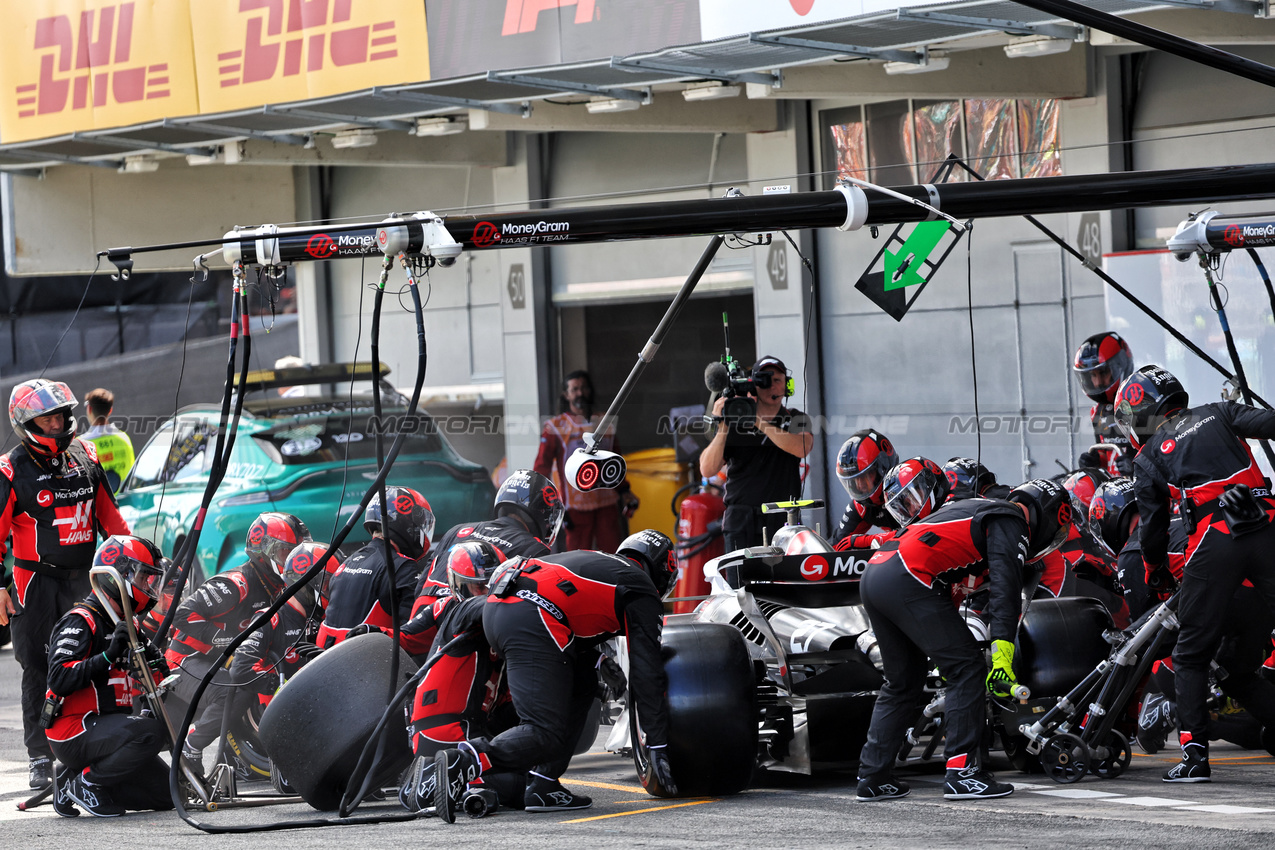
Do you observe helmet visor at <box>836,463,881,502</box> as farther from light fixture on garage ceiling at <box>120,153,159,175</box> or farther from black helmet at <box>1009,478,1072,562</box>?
A: light fixture on garage ceiling at <box>120,153,159,175</box>

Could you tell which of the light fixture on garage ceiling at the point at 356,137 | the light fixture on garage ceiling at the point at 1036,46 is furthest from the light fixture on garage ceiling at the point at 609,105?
the light fixture on garage ceiling at the point at 1036,46

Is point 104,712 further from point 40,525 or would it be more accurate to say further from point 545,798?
point 545,798

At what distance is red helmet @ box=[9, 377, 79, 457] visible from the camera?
875 centimetres

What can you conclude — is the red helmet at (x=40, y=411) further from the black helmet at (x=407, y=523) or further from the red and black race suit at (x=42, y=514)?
the black helmet at (x=407, y=523)

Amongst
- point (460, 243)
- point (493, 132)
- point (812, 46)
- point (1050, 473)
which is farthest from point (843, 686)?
point (493, 132)

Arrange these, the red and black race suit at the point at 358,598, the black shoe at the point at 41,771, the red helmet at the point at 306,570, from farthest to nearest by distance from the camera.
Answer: the red helmet at the point at 306,570 < the red and black race suit at the point at 358,598 < the black shoe at the point at 41,771

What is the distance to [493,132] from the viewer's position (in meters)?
15.9

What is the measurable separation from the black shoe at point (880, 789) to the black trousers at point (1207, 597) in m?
1.32

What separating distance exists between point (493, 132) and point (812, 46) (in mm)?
5805

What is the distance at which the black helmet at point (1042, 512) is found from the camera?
7.44 metres

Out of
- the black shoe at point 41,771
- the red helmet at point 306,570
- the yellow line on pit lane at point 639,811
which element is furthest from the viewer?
the red helmet at point 306,570

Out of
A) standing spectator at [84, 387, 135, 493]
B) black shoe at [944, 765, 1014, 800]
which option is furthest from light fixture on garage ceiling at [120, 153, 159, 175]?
black shoe at [944, 765, 1014, 800]

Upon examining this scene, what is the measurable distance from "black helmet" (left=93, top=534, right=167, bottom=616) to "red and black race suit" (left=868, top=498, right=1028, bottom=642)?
3.44m

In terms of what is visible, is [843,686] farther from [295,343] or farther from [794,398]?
[295,343]
